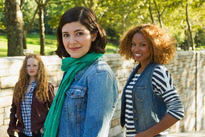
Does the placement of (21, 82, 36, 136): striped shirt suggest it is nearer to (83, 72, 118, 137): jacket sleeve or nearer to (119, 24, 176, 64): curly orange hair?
(119, 24, 176, 64): curly orange hair

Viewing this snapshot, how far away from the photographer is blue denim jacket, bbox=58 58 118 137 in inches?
60.1

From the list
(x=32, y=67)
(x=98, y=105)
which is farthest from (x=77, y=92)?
(x=32, y=67)

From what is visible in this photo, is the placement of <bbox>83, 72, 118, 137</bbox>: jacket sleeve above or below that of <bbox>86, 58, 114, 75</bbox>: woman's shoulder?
below

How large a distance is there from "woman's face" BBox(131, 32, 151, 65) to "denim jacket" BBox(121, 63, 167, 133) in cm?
16

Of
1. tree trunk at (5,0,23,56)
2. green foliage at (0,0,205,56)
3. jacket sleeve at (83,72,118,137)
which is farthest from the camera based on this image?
green foliage at (0,0,205,56)

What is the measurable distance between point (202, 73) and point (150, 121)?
423 inches

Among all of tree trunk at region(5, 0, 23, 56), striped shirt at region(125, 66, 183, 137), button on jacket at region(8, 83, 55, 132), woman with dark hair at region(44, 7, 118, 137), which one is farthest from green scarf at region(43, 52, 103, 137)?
tree trunk at region(5, 0, 23, 56)

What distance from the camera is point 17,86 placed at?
3.48 meters

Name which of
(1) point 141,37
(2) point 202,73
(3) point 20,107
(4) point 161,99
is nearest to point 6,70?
(3) point 20,107

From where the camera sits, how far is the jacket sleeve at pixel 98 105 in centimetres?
152

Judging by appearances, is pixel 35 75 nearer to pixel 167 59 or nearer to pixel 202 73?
pixel 167 59

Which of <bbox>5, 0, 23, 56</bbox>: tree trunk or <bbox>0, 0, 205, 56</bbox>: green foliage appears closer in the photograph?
<bbox>5, 0, 23, 56</bbox>: tree trunk

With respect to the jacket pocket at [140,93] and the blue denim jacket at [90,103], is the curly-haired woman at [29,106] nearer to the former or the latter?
the jacket pocket at [140,93]

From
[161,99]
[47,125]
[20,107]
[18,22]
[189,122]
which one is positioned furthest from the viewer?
[189,122]
